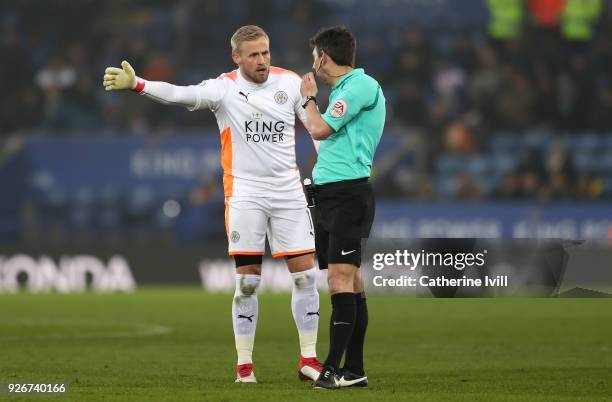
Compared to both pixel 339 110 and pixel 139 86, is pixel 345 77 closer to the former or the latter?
pixel 339 110

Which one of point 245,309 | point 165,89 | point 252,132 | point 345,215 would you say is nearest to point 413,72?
point 252,132

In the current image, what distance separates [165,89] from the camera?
757 centimetres

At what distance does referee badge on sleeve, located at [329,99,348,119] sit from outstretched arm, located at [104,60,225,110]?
2.81 ft

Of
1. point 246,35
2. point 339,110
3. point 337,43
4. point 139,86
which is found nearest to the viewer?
point 339,110

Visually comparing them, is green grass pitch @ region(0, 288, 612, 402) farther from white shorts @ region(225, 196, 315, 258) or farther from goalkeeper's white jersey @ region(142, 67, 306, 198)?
goalkeeper's white jersey @ region(142, 67, 306, 198)

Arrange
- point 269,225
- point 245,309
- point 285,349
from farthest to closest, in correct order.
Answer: point 285,349 → point 269,225 → point 245,309

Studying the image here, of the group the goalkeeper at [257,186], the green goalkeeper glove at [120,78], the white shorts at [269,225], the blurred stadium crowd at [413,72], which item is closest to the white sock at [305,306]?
the goalkeeper at [257,186]

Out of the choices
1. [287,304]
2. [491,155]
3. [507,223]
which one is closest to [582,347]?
[287,304]

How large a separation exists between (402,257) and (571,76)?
1477cm

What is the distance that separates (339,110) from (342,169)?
372 millimetres

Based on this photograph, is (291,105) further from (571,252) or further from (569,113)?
(569,113)

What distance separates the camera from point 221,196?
19.6 meters

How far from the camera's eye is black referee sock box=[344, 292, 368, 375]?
757cm

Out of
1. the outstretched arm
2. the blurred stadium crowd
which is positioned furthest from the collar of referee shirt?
the blurred stadium crowd
